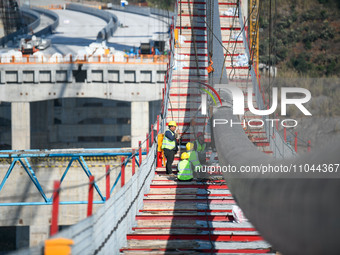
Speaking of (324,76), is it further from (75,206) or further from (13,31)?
(13,31)

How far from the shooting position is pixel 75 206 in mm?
35375

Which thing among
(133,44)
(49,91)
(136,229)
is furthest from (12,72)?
(136,229)

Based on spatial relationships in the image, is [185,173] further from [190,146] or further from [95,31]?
[95,31]

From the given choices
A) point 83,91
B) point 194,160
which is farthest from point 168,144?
point 83,91

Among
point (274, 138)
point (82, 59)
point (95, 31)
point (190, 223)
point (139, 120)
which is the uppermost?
point (95, 31)

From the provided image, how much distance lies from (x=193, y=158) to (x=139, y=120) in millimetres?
31063

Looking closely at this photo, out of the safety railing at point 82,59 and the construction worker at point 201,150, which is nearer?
the construction worker at point 201,150

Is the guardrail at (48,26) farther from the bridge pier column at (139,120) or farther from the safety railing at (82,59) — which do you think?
the bridge pier column at (139,120)

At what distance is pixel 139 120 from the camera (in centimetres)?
4644

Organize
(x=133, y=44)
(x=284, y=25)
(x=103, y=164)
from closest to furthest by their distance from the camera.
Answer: (x=103, y=164) < (x=133, y=44) < (x=284, y=25)

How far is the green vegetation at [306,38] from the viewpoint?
59500 millimetres

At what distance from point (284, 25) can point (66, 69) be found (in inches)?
1314

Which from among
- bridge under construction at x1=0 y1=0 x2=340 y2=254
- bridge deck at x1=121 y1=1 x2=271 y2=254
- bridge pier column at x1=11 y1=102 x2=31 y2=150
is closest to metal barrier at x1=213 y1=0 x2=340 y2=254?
bridge under construction at x1=0 y1=0 x2=340 y2=254

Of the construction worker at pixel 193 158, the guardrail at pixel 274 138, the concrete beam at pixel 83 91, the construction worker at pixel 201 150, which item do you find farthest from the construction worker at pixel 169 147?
the concrete beam at pixel 83 91
